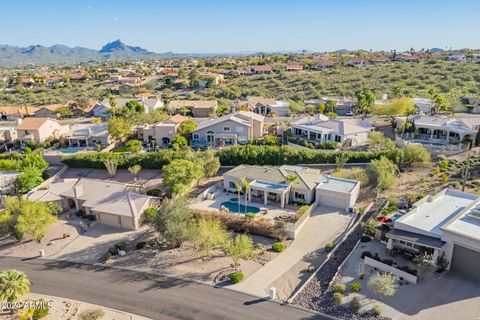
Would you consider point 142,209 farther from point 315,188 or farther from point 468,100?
point 468,100

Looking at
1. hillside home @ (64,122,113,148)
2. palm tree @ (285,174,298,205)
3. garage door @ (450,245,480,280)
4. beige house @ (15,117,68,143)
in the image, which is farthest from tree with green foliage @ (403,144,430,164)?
beige house @ (15,117,68,143)

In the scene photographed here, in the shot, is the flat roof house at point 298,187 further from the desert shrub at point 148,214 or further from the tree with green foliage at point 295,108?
the tree with green foliage at point 295,108

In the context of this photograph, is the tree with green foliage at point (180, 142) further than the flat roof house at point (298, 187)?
Yes

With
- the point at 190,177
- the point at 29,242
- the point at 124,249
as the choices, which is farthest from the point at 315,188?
the point at 29,242

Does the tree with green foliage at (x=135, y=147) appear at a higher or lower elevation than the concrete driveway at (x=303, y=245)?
higher

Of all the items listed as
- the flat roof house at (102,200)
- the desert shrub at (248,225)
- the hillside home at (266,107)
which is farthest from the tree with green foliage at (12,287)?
the hillside home at (266,107)

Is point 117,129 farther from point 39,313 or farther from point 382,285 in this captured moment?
point 382,285
